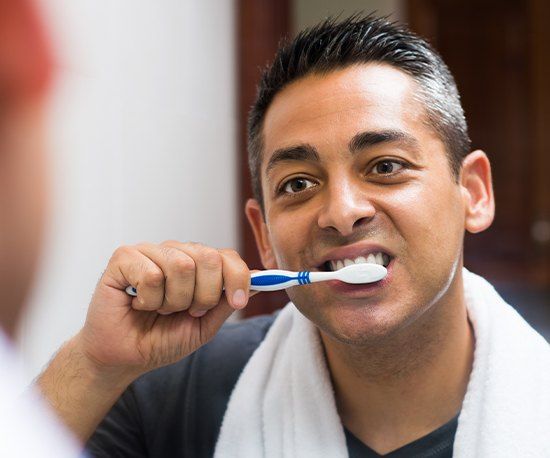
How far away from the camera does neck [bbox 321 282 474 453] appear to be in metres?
0.81

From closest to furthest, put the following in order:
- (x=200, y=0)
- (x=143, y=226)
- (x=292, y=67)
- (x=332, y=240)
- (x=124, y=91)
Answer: (x=332, y=240)
(x=292, y=67)
(x=124, y=91)
(x=143, y=226)
(x=200, y=0)

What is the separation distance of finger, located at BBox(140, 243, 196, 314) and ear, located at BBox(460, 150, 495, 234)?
1.27ft

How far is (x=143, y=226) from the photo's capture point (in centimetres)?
106

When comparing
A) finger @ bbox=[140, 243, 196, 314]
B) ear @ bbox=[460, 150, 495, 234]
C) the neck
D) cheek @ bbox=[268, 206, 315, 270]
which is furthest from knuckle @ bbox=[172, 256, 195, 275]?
ear @ bbox=[460, 150, 495, 234]

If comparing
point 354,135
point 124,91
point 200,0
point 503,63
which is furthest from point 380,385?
point 503,63

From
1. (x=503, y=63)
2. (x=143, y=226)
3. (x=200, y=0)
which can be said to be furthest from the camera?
(x=503, y=63)

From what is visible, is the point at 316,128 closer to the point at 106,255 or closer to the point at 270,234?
the point at 270,234

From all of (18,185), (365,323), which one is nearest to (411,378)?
(365,323)

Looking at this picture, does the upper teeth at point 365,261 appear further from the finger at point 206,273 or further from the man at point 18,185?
the man at point 18,185

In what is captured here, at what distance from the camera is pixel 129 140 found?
3.23ft

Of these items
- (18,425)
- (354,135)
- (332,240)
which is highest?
(354,135)

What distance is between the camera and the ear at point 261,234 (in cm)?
91

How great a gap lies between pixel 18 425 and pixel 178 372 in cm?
24

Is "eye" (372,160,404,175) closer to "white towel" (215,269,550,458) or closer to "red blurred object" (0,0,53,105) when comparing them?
"white towel" (215,269,550,458)
